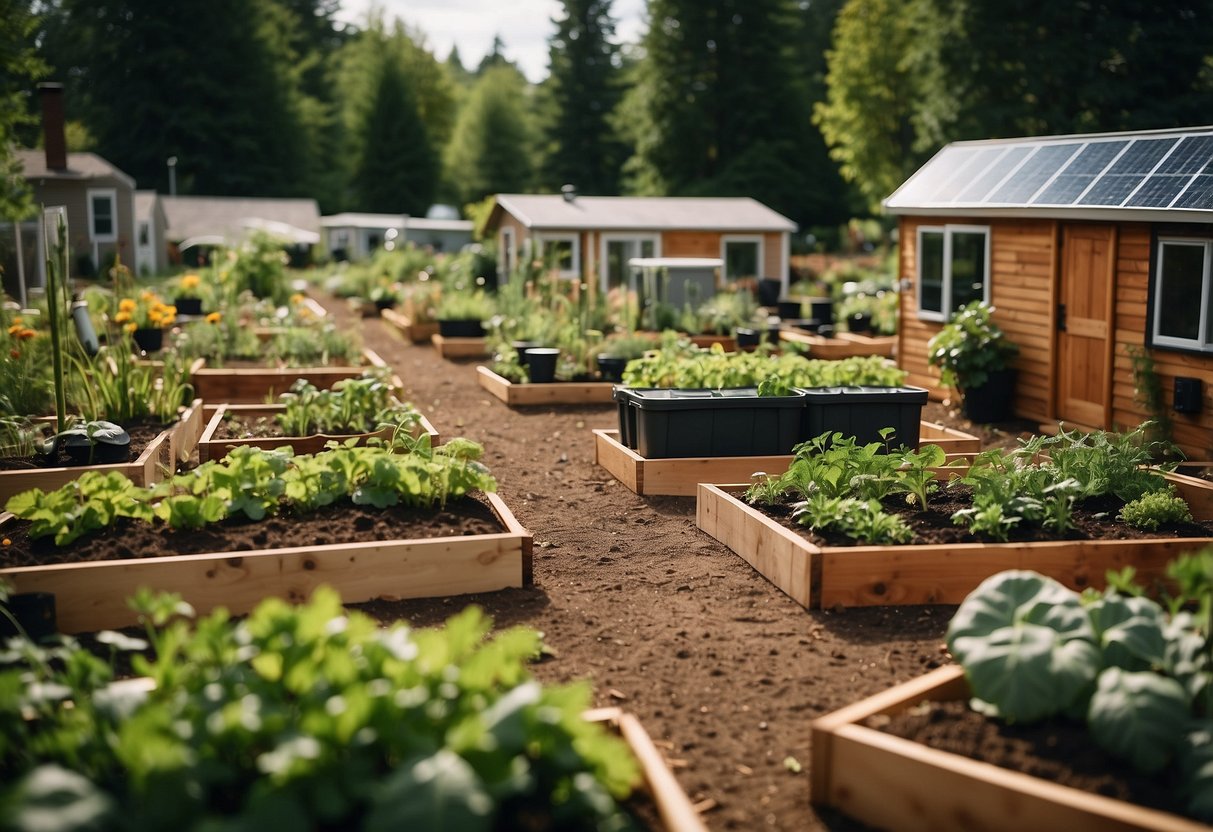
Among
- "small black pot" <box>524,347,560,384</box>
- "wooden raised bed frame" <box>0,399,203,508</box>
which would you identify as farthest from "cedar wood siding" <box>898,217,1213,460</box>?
"wooden raised bed frame" <box>0,399,203,508</box>

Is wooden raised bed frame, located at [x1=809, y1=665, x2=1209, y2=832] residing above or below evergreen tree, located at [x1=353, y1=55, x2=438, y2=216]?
below

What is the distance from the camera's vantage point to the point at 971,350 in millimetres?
11492

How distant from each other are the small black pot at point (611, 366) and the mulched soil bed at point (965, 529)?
6954mm

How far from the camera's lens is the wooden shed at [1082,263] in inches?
366

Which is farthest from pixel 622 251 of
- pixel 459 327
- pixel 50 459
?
pixel 50 459

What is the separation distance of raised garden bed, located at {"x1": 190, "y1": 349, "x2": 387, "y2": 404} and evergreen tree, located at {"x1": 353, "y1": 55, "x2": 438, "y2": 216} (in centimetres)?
4891

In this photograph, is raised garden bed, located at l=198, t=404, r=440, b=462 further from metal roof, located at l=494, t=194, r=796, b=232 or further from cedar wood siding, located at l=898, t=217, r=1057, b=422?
metal roof, located at l=494, t=194, r=796, b=232

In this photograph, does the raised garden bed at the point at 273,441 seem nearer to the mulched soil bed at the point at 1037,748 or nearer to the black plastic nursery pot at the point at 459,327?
the mulched soil bed at the point at 1037,748

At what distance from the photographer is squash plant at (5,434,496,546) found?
575 centimetres

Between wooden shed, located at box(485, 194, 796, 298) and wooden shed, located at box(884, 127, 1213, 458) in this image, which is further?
wooden shed, located at box(485, 194, 796, 298)

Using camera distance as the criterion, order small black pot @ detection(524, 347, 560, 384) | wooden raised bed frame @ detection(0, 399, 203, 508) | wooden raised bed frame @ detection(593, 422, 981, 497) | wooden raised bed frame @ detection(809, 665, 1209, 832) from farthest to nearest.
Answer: small black pot @ detection(524, 347, 560, 384) → wooden raised bed frame @ detection(593, 422, 981, 497) → wooden raised bed frame @ detection(0, 399, 203, 508) → wooden raised bed frame @ detection(809, 665, 1209, 832)

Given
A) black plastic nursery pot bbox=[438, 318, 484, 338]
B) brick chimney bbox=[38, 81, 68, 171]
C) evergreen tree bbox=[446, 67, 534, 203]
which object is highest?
evergreen tree bbox=[446, 67, 534, 203]

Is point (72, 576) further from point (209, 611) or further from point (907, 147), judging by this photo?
point (907, 147)

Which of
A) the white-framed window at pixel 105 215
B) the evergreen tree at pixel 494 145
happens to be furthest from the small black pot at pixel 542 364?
the evergreen tree at pixel 494 145
